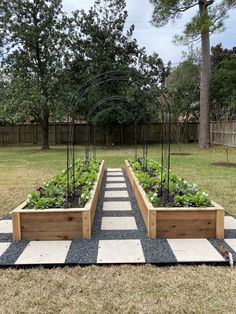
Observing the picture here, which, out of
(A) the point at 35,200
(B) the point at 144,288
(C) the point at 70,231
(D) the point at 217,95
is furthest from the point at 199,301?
(D) the point at 217,95

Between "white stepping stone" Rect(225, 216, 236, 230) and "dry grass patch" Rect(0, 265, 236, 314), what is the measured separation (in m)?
1.04

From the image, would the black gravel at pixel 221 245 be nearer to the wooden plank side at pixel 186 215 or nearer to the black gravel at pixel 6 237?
the wooden plank side at pixel 186 215

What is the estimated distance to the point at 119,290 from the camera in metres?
2.11

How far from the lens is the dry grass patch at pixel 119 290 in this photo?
6.27 feet

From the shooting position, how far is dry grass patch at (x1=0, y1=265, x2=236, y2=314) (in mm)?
1910

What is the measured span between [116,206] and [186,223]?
1.42 metres

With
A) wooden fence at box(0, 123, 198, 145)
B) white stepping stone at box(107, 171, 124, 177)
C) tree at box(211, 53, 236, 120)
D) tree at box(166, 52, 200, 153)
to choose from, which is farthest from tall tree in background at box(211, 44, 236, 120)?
white stepping stone at box(107, 171, 124, 177)

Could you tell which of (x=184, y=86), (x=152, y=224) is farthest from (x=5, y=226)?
(x=184, y=86)

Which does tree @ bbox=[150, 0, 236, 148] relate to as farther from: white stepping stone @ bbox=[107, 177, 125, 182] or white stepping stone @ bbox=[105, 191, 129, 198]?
white stepping stone @ bbox=[105, 191, 129, 198]

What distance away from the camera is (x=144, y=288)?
2135 millimetres

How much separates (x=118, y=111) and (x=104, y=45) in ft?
10.5

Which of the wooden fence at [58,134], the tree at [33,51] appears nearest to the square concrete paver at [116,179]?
the tree at [33,51]

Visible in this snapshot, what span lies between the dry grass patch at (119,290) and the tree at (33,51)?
1158cm

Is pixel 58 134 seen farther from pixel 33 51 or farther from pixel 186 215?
pixel 186 215
